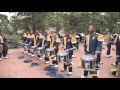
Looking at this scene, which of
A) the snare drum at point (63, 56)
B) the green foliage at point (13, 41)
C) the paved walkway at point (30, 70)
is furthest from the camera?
the green foliage at point (13, 41)

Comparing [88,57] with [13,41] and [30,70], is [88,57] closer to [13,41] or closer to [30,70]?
[30,70]

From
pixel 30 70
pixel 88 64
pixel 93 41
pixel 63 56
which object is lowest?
pixel 30 70

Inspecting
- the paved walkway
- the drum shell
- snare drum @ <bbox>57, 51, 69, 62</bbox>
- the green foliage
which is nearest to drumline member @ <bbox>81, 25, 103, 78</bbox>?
the drum shell

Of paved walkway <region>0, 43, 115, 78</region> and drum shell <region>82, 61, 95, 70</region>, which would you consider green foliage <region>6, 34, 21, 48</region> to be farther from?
drum shell <region>82, 61, 95, 70</region>

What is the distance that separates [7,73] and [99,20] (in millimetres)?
11278

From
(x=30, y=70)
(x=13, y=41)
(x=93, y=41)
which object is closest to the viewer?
(x=93, y=41)

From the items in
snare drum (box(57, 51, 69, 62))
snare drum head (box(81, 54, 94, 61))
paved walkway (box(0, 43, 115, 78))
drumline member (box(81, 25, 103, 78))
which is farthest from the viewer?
paved walkway (box(0, 43, 115, 78))

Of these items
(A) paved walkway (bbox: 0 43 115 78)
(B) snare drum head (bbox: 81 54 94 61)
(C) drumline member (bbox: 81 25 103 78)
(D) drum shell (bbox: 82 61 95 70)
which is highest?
(C) drumline member (bbox: 81 25 103 78)

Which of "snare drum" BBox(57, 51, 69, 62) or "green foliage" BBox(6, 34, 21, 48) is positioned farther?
"green foliage" BBox(6, 34, 21, 48)

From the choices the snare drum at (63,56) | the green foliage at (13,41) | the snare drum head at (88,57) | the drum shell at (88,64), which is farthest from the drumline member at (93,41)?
the green foliage at (13,41)

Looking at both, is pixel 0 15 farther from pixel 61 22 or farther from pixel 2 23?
pixel 61 22

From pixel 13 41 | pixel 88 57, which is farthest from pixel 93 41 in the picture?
→ pixel 13 41

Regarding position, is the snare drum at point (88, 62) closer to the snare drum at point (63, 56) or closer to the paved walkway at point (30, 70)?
the snare drum at point (63, 56)

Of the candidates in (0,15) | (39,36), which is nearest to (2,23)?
(0,15)
